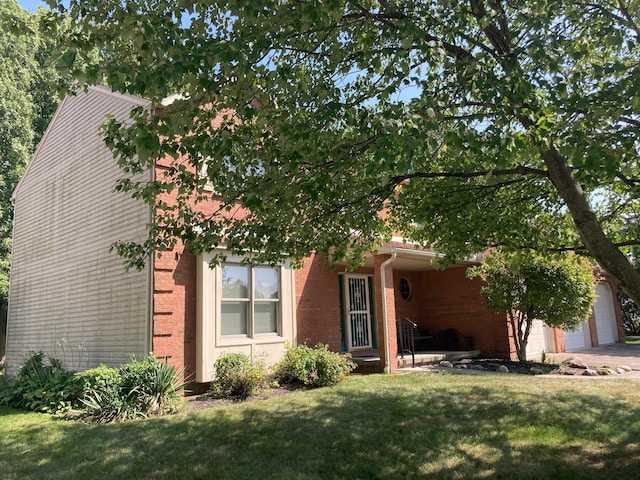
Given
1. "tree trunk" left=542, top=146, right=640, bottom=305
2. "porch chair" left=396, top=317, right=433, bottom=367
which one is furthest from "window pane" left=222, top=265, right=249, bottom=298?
"tree trunk" left=542, top=146, right=640, bottom=305

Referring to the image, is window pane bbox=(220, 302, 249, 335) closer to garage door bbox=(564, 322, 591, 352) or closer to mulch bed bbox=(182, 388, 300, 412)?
mulch bed bbox=(182, 388, 300, 412)

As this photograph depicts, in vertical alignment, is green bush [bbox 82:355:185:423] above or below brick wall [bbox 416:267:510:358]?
below

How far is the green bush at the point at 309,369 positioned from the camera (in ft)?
33.0

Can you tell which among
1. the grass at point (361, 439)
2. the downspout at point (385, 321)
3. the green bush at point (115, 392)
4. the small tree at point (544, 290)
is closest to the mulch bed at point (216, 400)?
the green bush at point (115, 392)

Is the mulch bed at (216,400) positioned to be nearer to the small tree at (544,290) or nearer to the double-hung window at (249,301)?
the double-hung window at (249,301)

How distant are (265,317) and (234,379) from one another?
215cm

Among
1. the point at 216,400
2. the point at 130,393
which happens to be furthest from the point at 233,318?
the point at 130,393

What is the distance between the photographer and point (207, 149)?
4902 millimetres

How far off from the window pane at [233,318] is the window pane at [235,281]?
0.21 m

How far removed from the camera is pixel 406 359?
519 inches

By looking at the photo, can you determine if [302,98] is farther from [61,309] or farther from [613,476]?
[61,309]

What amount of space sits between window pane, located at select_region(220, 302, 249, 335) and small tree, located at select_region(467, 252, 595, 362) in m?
6.04

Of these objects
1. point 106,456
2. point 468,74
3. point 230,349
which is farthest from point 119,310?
point 468,74

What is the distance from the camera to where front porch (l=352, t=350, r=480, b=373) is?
39.9 feet
